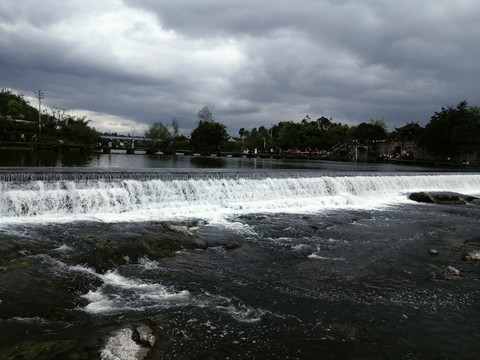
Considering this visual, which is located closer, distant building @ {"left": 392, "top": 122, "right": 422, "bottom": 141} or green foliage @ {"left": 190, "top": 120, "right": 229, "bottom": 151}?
green foliage @ {"left": 190, "top": 120, "right": 229, "bottom": 151}

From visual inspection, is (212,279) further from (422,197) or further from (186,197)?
(422,197)

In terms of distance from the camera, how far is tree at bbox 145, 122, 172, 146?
88.1 meters

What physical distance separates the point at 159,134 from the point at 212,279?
3465 inches

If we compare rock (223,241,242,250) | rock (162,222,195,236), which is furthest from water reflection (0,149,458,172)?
rock (223,241,242,250)

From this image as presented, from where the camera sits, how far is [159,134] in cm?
9138

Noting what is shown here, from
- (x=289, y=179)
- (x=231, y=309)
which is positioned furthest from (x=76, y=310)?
(x=289, y=179)

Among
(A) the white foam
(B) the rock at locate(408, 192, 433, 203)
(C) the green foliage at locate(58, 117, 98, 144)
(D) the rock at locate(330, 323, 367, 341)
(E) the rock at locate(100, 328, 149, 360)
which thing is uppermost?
(C) the green foliage at locate(58, 117, 98, 144)

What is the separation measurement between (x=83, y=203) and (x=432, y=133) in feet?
208

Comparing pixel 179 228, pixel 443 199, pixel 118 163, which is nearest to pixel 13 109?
pixel 118 163

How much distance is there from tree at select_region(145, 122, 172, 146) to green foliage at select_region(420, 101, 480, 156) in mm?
58017

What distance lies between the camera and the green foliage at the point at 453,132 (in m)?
56.0

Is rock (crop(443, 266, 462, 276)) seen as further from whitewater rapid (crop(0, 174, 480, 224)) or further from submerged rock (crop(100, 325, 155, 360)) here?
whitewater rapid (crop(0, 174, 480, 224))

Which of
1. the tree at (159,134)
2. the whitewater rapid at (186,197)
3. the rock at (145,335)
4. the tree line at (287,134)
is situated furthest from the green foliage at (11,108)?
the rock at (145,335)

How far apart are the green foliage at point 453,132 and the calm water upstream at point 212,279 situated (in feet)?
165
